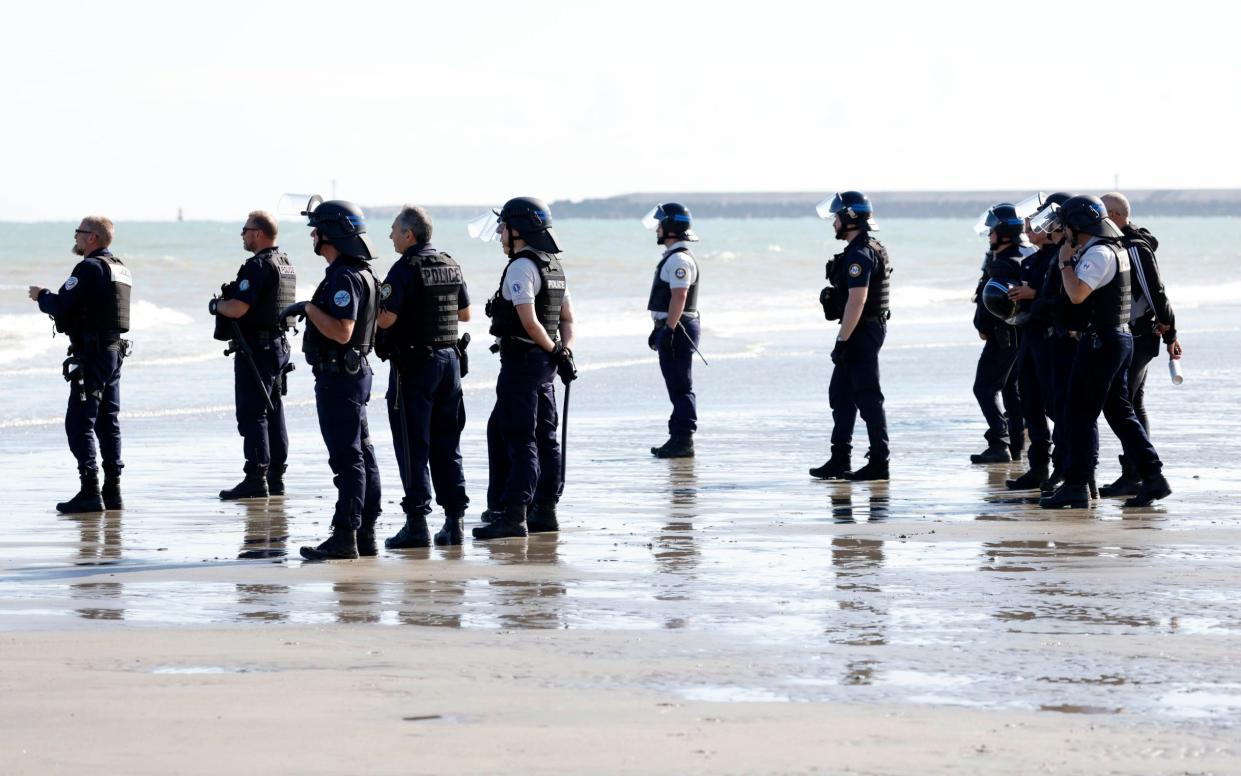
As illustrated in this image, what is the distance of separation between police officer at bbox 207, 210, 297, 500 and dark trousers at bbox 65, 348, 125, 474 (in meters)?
0.67

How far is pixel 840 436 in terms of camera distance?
11.8m

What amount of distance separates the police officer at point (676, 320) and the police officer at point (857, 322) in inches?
64.4

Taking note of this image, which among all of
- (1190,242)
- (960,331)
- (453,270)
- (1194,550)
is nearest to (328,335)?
(453,270)

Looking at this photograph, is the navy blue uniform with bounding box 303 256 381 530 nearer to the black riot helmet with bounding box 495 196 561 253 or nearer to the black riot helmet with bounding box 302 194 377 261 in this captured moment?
the black riot helmet with bounding box 302 194 377 261

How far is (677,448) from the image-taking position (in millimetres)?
13250

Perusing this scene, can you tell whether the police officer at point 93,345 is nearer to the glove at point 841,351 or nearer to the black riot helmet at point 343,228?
the black riot helmet at point 343,228

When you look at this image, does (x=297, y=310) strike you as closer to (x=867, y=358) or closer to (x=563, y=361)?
(x=563, y=361)

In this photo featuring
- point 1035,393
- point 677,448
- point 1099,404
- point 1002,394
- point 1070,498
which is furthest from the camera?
point 677,448

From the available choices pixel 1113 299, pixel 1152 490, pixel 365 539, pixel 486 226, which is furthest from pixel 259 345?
pixel 1152 490

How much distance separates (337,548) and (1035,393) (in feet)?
15.7

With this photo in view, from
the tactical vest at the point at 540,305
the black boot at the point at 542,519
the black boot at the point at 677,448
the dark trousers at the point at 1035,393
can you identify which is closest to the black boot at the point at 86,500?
the black boot at the point at 542,519

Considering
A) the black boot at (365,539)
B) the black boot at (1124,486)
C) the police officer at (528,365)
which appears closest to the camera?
the black boot at (365,539)

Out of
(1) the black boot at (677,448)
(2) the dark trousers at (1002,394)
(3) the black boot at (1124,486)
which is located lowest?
(1) the black boot at (677,448)

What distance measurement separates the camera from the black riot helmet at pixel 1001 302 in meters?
11.1
